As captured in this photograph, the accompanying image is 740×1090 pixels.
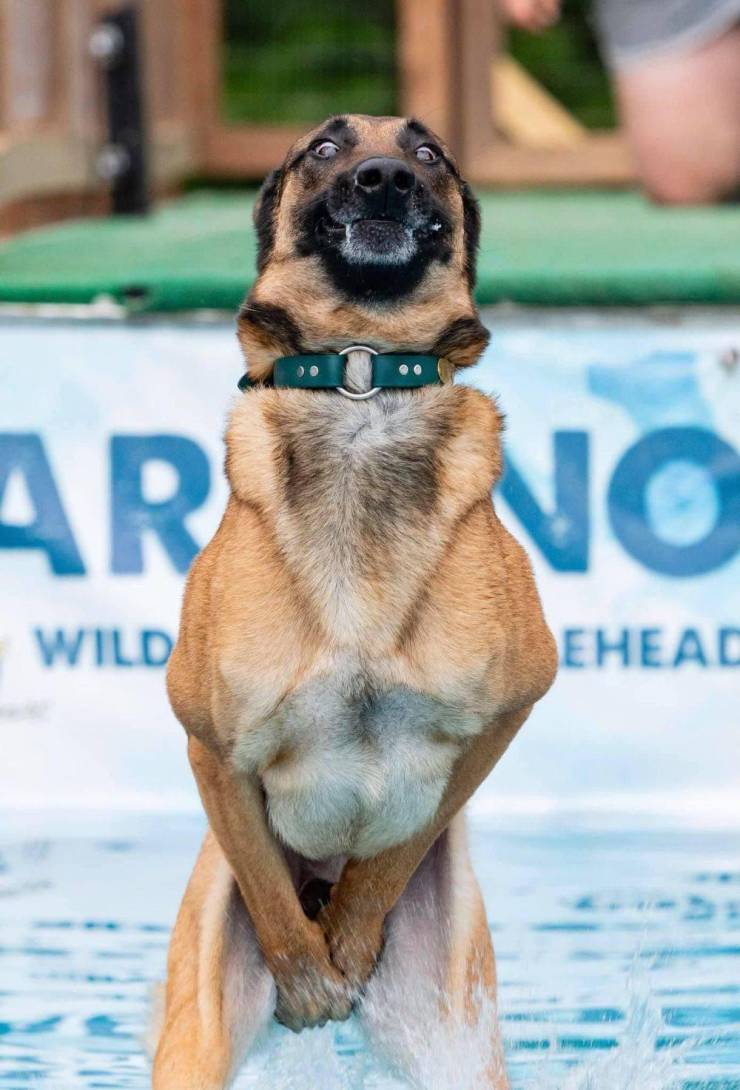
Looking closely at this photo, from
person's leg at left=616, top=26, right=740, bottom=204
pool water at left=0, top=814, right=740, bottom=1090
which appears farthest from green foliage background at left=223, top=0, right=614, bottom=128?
pool water at left=0, top=814, right=740, bottom=1090

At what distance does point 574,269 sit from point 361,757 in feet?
6.77

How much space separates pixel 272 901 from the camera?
2695 millimetres

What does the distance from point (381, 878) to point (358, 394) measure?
718 mm

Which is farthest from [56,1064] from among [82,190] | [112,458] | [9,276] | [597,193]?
[597,193]

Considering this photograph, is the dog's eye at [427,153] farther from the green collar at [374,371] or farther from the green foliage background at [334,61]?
the green foliage background at [334,61]

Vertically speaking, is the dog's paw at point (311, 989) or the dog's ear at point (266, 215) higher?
the dog's ear at point (266, 215)

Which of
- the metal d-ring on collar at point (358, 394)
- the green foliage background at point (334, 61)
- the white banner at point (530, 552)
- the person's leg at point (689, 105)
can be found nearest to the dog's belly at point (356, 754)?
the metal d-ring on collar at point (358, 394)

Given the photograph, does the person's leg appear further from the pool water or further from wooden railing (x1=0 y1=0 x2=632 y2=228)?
the pool water

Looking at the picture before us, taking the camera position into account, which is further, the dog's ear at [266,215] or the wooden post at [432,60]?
the wooden post at [432,60]

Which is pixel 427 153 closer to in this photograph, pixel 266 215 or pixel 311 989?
pixel 266 215

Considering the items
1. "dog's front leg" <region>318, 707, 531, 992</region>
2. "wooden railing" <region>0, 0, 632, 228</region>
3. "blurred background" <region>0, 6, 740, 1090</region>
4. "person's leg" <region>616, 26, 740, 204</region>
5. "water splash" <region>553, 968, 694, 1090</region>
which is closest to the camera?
"dog's front leg" <region>318, 707, 531, 992</region>

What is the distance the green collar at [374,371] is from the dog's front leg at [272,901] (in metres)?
0.56

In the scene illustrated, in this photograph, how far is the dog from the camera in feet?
8.41

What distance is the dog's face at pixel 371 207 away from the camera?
2646 millimetres
